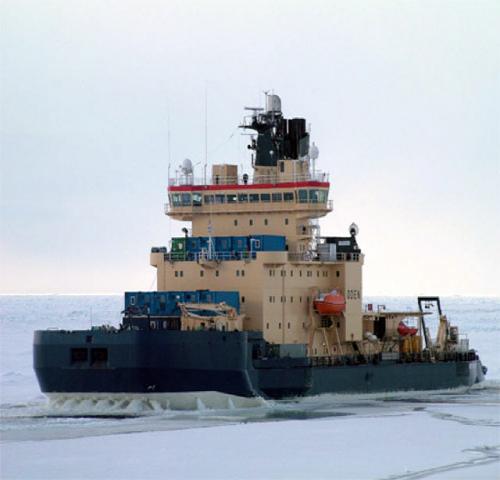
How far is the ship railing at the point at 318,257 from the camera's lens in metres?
47.2

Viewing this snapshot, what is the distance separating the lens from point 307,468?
3253 cm

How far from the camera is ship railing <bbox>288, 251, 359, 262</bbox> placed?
47156 mm

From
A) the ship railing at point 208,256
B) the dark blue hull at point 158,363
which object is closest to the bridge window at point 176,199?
the ship railing at point 208,256

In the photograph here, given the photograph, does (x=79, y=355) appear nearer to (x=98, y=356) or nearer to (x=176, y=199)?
Result: (x=98, y=356)

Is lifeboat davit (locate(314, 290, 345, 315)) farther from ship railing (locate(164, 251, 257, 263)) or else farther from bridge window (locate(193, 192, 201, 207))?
bridge window (locate(193, 192, 201, 207))

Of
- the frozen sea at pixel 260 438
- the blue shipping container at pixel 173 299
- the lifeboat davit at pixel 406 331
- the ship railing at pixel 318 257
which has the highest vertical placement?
the ship railing at pixel 318 257

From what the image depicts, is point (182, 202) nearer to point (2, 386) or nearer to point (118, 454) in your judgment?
point (2, 386)

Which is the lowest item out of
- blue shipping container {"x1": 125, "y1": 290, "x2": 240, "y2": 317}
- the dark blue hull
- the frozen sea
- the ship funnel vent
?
the frozen sea

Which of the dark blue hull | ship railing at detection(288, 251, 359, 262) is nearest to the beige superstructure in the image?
ship railing at detection(288, 251, 359, 262)

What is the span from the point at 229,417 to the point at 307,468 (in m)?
9.26

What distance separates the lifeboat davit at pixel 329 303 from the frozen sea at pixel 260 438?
103 inches

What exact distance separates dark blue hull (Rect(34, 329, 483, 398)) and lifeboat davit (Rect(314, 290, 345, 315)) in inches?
116

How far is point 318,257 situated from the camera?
48156 mm

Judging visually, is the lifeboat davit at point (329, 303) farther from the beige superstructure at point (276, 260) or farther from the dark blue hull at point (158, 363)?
the dark blue hull at point (158, 363)
